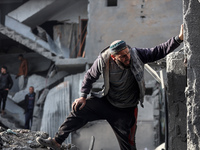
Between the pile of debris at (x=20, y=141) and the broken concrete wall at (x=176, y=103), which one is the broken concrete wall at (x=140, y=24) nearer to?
the pile of debris at (x=20, y=141)

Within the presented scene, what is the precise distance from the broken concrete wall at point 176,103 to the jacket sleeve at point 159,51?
0.09 metres

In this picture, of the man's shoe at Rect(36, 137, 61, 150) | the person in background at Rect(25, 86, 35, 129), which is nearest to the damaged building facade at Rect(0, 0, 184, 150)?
the person in background at Rect(25, 86, 35, 129)

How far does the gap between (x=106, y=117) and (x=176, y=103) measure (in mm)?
1074

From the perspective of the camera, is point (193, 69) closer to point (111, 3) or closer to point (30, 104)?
point (30, 104)

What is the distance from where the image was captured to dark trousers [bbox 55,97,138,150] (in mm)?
5621

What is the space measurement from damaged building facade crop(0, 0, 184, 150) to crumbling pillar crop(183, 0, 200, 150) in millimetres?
7214

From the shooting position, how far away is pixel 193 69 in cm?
436

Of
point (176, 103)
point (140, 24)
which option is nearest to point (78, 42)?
point (140, 24)

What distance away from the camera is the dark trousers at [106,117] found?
18.4ft

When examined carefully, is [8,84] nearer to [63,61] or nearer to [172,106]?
[63,61]

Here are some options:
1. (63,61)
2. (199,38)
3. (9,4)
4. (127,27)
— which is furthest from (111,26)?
(199,38)

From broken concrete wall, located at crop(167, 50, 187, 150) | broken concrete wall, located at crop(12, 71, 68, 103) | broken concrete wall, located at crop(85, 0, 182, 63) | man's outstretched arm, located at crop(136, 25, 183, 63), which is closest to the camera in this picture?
man's outstretched arm, located at crop(136, 25, 183, 63)

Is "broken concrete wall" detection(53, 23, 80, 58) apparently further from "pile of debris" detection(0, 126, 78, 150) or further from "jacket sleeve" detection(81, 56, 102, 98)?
"jacket sleeve" detection(81, 56, 102, 98)

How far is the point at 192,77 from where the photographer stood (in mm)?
4348
